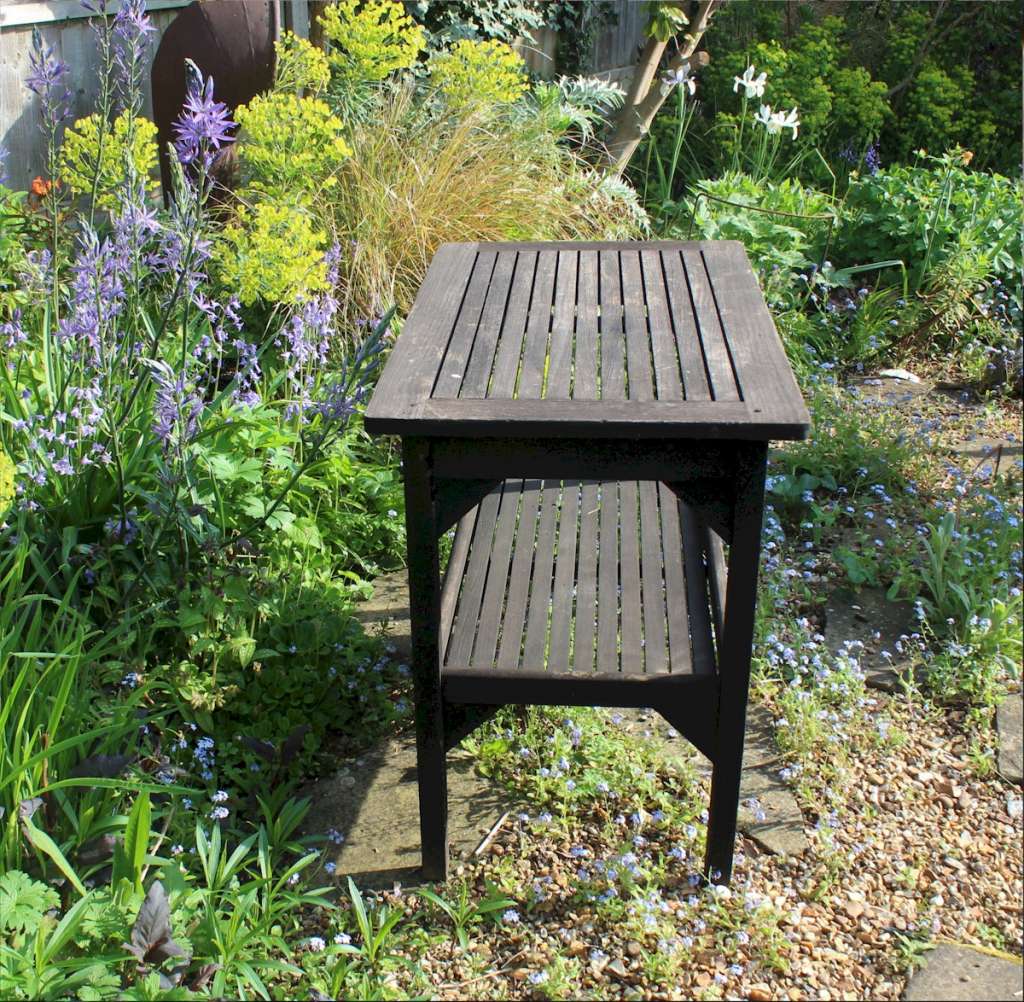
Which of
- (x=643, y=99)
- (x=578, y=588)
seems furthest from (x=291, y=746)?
(x=643, y=99)

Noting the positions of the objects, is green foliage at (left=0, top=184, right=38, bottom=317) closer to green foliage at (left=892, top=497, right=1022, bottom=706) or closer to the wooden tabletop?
the wooden tabletop

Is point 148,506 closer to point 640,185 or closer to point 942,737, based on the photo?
point 942,737

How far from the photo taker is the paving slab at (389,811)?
229 cm

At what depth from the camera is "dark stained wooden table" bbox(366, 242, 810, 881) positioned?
181 centimetres

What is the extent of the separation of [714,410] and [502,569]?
910 mm

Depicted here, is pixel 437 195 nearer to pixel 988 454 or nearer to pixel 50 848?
pixel 988 454

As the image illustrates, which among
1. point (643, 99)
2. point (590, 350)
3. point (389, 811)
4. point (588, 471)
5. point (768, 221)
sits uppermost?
point (643, 99)

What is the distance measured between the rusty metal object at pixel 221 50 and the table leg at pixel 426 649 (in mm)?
2907

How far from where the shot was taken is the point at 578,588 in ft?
7.95

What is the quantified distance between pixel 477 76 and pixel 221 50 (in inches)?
40.3

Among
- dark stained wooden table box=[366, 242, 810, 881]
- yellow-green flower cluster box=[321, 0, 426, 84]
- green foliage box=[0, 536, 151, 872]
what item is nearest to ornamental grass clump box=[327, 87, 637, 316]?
yellow-green flower cluster box=[321, 0, 426, 84]

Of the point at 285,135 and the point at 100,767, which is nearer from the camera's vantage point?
the point at 100,767

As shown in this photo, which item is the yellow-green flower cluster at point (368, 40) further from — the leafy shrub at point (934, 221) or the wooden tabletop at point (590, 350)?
the leafy shrub at point (934, 221)

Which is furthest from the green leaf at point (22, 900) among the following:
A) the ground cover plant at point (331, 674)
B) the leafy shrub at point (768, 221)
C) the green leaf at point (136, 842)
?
the leafy shrub at point (768, 221)
